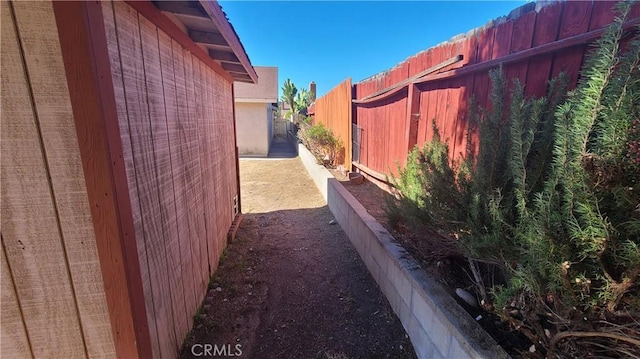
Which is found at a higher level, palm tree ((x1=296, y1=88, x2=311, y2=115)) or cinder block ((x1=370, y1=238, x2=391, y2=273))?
palm tree ((x1=296, y1=88, x2=311, y2=115))

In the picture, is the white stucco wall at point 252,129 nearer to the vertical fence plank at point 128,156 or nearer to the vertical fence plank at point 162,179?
the vertical fence plank at point 162,179

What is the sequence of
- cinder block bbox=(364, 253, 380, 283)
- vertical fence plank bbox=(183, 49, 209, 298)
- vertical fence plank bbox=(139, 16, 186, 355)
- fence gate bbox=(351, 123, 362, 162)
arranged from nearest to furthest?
vertical fence plank bbox=(139, 16, 186, 355), vertical fence plank bbox=(183, 49, 209, 298), cinder block bbox=(364, 253, 380, 283), fence gate bbox=(351, 123, 362, 162)

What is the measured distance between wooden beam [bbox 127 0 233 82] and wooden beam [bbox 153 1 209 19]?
0.04 metres

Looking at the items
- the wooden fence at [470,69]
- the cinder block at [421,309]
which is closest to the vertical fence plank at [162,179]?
the cinder block at [421,309]

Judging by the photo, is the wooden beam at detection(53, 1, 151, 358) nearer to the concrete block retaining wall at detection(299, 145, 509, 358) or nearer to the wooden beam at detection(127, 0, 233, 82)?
the wooden beam at detection(127, 0, 233, 82)

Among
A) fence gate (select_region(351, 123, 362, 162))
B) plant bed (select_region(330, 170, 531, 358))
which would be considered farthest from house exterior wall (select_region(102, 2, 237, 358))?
fence gate (select_region(351, 123, 362, 162))

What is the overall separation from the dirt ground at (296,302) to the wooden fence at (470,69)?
1.48 meters

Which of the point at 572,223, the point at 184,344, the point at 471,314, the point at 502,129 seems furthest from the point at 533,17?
the point at 184,344

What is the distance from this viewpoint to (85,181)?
46.0 inches

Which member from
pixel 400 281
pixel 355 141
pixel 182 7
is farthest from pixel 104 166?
pixel 355 141

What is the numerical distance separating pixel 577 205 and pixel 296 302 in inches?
88.8

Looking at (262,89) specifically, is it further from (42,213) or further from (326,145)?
(42,213)

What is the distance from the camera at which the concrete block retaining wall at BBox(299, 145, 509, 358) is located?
1511 mm

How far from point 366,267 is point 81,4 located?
10.0ft
